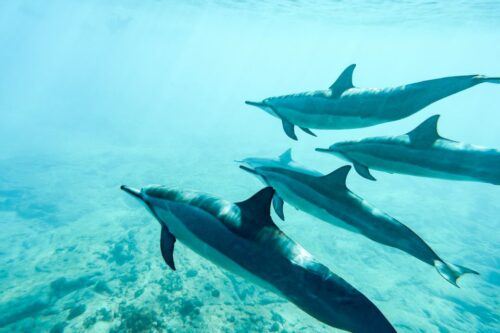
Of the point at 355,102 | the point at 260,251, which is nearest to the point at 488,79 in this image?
the point at 355,102

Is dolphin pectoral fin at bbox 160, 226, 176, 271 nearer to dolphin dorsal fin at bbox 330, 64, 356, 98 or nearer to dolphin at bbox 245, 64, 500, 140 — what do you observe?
dolphin at bbox 245, 64, 500, 140

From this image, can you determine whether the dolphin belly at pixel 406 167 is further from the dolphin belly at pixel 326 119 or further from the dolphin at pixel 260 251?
the dolphin at pixel 260 251

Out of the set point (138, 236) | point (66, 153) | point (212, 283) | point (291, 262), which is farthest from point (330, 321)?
point (66, 153)

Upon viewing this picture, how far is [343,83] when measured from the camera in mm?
4625

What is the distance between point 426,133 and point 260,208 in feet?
8.13

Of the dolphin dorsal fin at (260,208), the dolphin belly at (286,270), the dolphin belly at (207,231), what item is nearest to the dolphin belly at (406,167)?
the dolphin dorsal fin at (260,208)

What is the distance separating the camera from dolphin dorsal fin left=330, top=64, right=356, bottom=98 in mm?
4590

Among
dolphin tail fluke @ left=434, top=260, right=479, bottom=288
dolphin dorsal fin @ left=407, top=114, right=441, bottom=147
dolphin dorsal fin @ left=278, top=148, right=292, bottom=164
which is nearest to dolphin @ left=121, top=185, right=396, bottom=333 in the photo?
dolphin tail fluke @ left=434, top=260, right=479, bottom=288

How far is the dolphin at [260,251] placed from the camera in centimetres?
216

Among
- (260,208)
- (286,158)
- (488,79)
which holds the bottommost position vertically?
(260,208)

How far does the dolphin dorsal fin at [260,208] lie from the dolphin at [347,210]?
1.14 m

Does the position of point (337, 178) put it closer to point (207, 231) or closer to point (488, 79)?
point (207, 231)

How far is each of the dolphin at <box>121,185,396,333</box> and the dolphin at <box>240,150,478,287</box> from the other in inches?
45.9

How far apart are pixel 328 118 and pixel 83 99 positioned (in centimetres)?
9056
